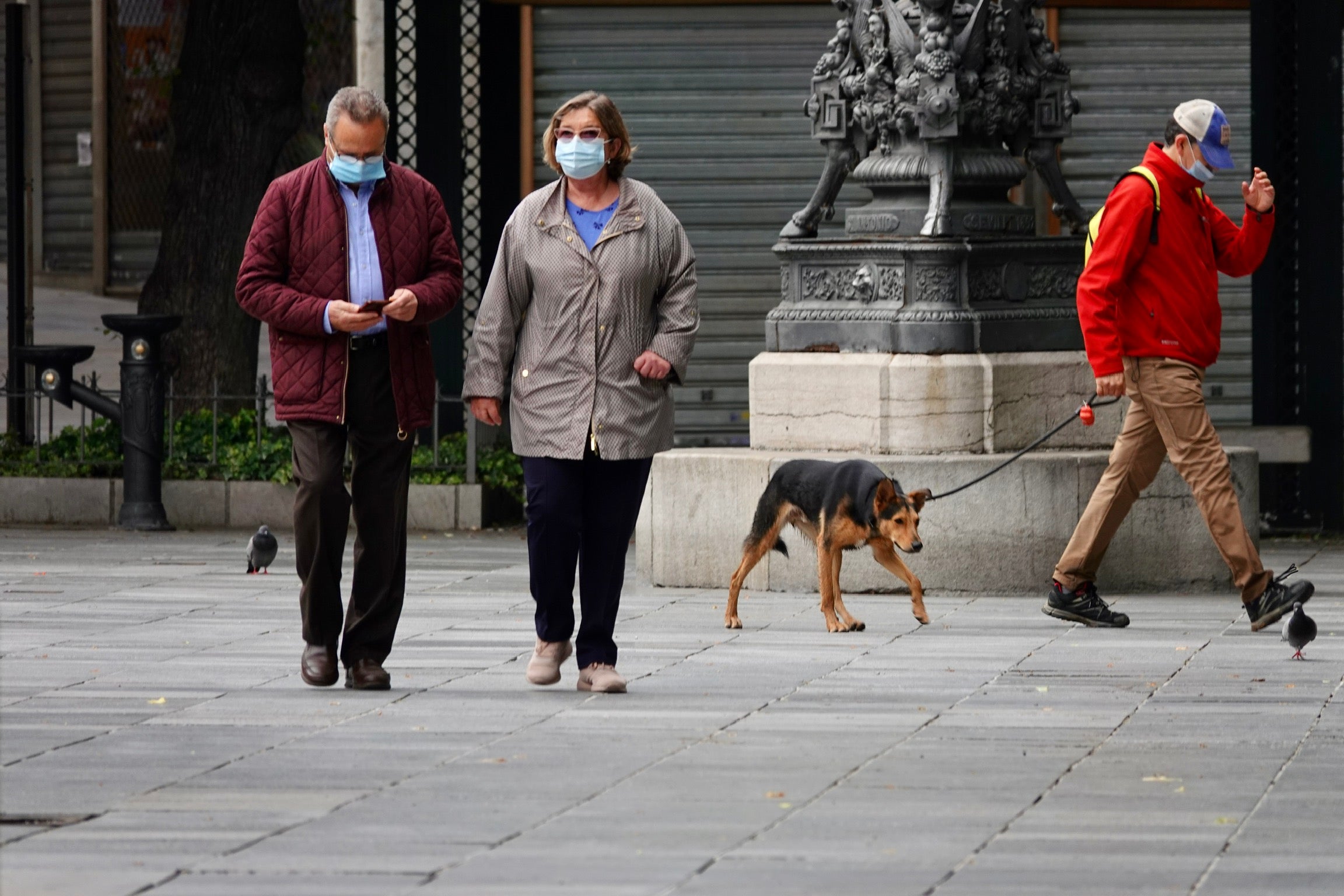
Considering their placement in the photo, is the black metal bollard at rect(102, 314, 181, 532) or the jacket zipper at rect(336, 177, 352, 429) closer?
the jacket zipper at rect(336, 177, 352, 429)

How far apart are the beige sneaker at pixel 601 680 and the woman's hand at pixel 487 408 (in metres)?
0.83

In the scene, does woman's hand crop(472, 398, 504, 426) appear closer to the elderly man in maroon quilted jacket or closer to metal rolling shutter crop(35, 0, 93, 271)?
the elderly man in maroon quilted jacket

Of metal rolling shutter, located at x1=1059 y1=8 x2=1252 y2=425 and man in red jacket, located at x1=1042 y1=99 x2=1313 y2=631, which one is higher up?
metal rolling shutter, located at x1=1059 y1=8 x2=1252 y2=425

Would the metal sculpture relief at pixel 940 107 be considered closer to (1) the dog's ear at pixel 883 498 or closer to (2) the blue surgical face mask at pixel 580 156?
(1) the dog's ear at pixel 883 498

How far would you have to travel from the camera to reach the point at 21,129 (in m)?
14.2

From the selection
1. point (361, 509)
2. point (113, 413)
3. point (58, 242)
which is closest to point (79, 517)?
point (113, 413)

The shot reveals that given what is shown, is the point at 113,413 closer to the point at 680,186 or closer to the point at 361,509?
the point at 680,186

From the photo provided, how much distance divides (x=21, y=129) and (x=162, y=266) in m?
1.20

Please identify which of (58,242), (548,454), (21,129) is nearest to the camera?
(548,454)

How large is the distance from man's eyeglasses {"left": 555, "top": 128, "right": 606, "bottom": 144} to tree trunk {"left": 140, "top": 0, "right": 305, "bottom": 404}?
742 cm

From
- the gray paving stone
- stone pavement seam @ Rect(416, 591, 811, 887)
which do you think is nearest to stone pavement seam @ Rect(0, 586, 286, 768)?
the gray paving stone

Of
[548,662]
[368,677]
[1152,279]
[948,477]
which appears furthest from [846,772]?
[948,477]

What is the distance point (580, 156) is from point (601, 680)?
5.31 ft

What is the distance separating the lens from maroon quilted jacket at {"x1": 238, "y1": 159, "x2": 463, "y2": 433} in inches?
284
